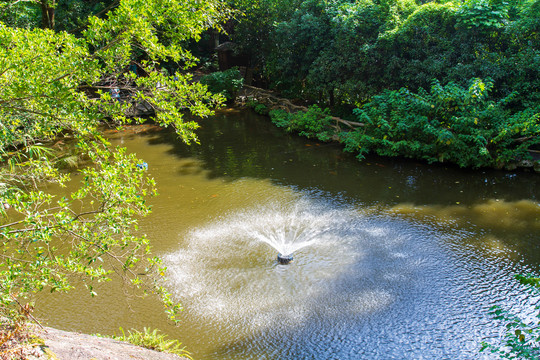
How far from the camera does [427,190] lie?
8.98 m

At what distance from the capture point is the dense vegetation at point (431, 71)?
9.65m

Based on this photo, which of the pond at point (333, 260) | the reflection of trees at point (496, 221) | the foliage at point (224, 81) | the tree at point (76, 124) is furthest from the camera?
the foliage at point (224, 81)

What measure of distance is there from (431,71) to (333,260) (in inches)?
284

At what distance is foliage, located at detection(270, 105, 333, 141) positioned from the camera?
12.8m

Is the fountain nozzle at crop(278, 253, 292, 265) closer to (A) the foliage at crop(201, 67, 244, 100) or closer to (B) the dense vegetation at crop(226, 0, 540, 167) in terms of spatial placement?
(B) the dense vegetation at crop(226, 0, 540, 167)

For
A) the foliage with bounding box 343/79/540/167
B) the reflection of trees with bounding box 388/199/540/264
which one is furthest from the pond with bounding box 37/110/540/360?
the foliage with bounding box 343/79/540/167

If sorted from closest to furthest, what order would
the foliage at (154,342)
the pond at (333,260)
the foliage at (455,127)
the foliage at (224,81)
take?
1. the foliage at (154,342)
2. the pond at (333,260)
3. the foliage at (455,127)
4. the foliage at (224,81)

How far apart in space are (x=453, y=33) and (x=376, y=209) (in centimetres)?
647

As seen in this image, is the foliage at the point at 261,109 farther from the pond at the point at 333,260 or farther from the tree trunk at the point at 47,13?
the tree trunk at the point at 47,13

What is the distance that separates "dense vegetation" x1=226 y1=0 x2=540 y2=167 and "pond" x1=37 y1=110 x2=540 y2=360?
0.80m

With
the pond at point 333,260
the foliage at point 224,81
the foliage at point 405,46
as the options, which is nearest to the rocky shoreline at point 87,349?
the pond at point 333,260

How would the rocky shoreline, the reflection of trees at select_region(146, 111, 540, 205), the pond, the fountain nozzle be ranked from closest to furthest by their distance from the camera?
the rocky shoreline, the pond, the fountain nozzle, the reflection of trees at select_region(146, 111, 540, 205)

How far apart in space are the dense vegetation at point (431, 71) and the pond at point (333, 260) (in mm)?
804

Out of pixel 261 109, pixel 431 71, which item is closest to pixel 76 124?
pixel 431 71
